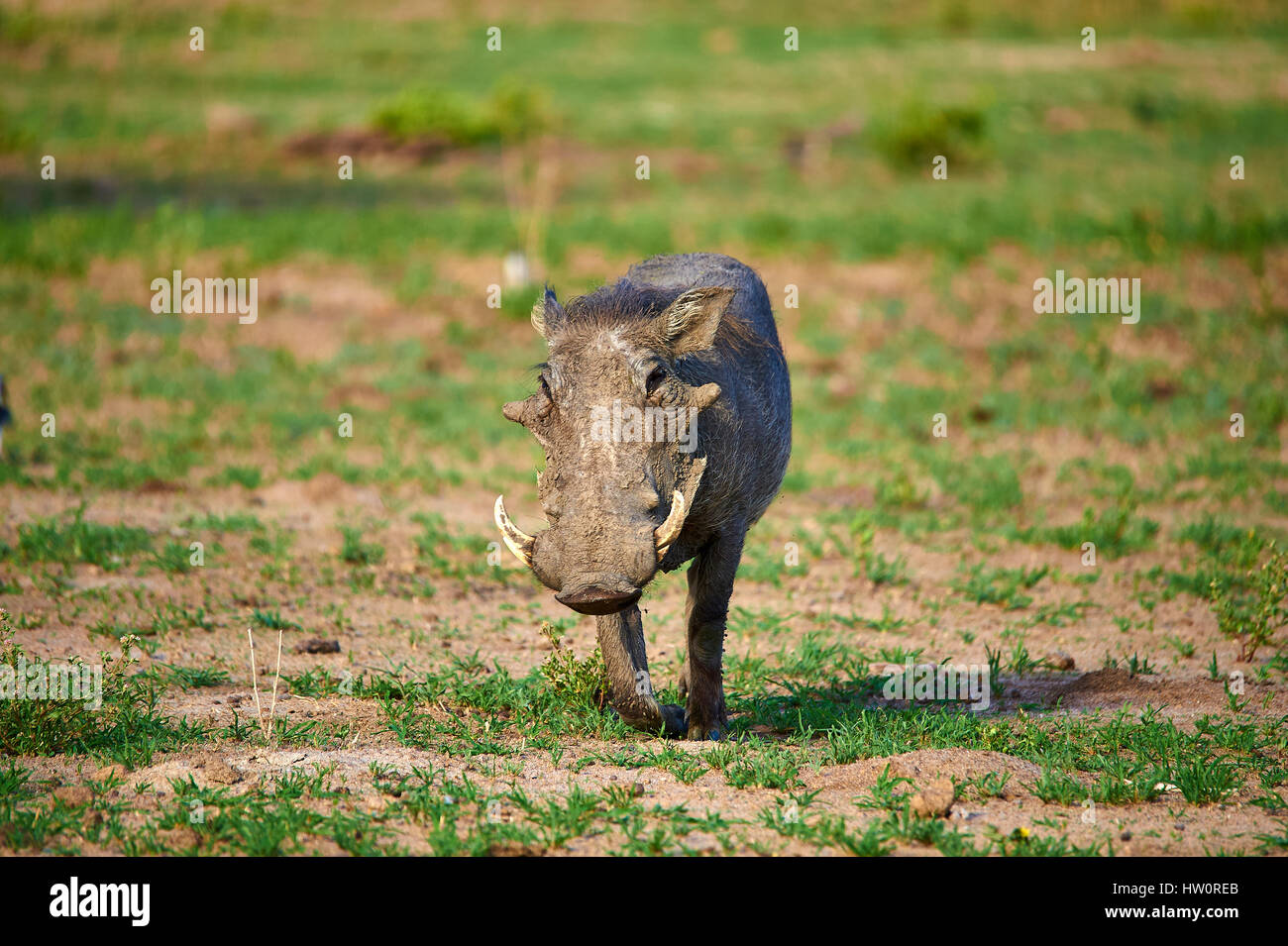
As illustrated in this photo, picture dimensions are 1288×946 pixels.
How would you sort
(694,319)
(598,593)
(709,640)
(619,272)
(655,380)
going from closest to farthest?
1. (598,593)
2. (655,380)
3. (694,319)
4. (709,640)
5. (619,272)

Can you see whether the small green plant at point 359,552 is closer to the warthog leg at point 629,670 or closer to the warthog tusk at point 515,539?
the warthog leg at point 629,670

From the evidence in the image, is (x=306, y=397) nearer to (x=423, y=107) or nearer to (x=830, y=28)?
(x=423, y=107)

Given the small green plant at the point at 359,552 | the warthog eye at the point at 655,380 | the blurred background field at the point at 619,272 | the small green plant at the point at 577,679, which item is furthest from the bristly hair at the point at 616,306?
the small green plant at the point at 359,552

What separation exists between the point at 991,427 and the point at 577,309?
6.07 metres

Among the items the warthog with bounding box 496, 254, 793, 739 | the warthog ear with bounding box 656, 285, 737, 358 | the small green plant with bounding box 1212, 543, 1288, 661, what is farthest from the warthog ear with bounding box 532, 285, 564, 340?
the small green plant with bounding box 1212, 543, 1288, 661

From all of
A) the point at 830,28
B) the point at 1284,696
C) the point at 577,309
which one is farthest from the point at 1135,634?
the point at 830,28

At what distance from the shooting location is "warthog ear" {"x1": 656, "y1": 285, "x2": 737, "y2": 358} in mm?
4453

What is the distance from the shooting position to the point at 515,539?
165 inches

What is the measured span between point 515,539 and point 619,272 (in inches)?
364

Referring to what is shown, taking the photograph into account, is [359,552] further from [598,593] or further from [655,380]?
[598,593]

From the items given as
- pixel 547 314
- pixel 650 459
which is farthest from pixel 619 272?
pixel 650 459

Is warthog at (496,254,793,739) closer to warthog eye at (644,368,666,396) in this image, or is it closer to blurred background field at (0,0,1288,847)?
warthog eye at (644,368,666,396)
